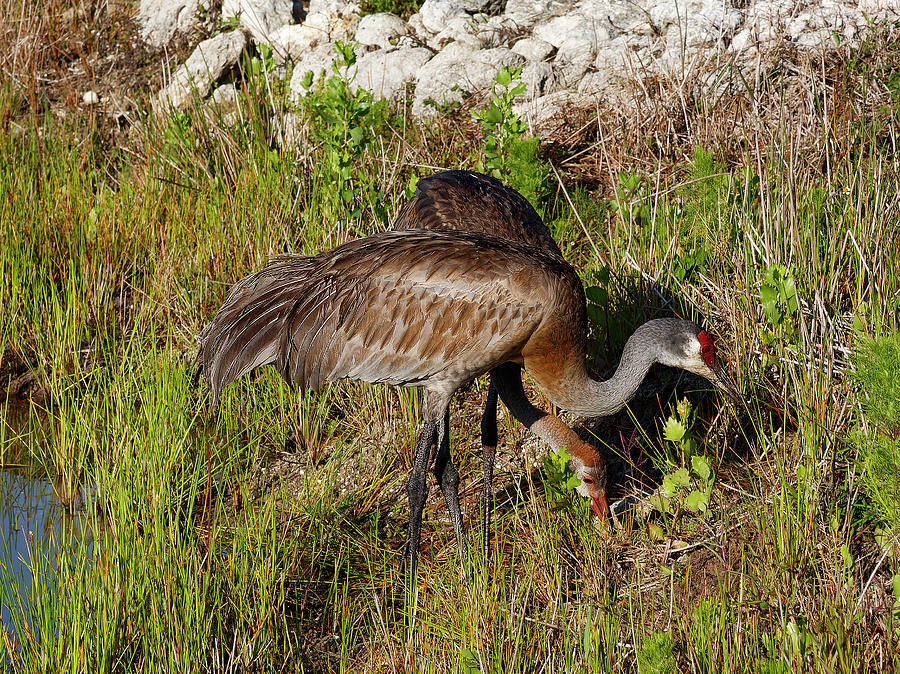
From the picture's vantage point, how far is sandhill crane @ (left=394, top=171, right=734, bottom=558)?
3.70 metres

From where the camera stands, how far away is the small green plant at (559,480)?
3.24m

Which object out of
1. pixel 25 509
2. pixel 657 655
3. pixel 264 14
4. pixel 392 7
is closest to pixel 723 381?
pixel 657 655

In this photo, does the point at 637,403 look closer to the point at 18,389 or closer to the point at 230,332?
the point at 230,332

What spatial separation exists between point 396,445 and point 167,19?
4863mm

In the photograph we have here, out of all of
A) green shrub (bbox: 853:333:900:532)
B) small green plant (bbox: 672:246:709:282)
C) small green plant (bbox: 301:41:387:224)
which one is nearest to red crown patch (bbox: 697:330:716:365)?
small green plant (bbox: 672:246:709:282)

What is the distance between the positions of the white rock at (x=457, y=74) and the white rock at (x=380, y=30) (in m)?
0.51

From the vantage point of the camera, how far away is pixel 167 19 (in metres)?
7.36

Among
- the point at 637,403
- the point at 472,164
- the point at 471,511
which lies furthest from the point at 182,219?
the point at 637,403

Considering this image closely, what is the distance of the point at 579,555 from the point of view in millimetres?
3344

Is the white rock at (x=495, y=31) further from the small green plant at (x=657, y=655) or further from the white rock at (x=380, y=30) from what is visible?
the small green plant at (x=657, y=655)

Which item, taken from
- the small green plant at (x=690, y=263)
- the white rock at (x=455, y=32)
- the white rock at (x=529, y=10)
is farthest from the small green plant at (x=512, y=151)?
the white rock at (x=529, y=10)

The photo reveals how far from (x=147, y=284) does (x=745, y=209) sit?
3.09 meters

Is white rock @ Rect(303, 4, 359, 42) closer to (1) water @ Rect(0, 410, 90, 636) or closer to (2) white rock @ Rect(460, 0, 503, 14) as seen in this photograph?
(2) white rock @ Rect(460, 0, 503, 14)

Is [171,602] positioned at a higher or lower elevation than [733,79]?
lower
